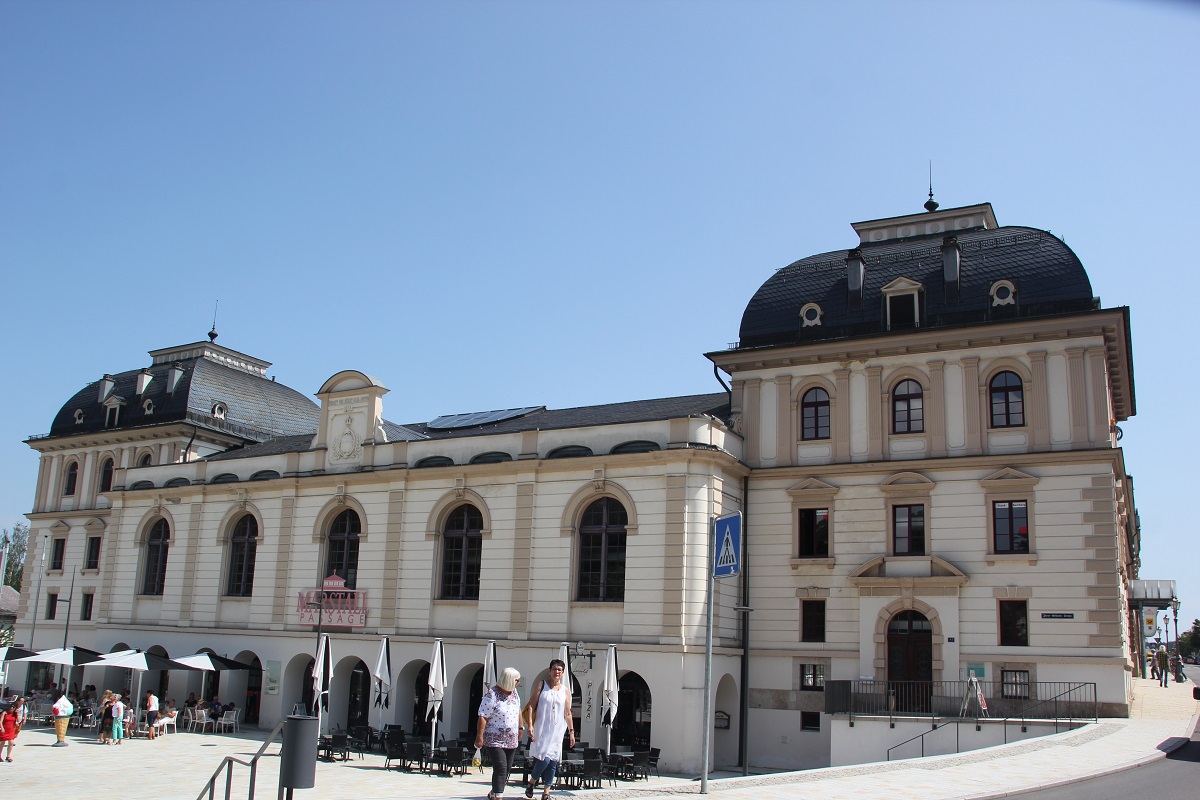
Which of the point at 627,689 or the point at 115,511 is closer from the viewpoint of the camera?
the point at 627,689

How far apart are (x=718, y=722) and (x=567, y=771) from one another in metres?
8.93

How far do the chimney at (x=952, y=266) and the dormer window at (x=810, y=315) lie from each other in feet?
13.0

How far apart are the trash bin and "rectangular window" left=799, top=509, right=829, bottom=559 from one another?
20.2 meters

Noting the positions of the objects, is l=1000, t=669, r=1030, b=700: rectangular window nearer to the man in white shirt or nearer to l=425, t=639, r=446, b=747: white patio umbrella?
l=425, t=639, r=446, b=747: white patio umbrella

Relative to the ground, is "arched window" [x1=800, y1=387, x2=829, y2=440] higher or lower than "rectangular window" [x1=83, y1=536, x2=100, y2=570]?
higher

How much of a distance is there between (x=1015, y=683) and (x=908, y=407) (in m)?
8.42

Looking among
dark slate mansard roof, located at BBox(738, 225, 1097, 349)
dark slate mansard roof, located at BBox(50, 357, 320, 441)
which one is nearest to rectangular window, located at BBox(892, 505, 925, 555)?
dark slate mansard roof, located at BBox(738, 225, 1097, 349)

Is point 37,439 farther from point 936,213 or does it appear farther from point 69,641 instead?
point 936,213

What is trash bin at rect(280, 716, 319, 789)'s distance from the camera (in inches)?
562

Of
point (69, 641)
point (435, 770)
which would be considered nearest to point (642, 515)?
point (435, 770)

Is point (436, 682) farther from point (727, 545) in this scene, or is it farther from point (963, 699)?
point (963, 699)

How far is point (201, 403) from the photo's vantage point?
1865 inches

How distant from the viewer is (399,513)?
1407 inches

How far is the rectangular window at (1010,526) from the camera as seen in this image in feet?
95.7
